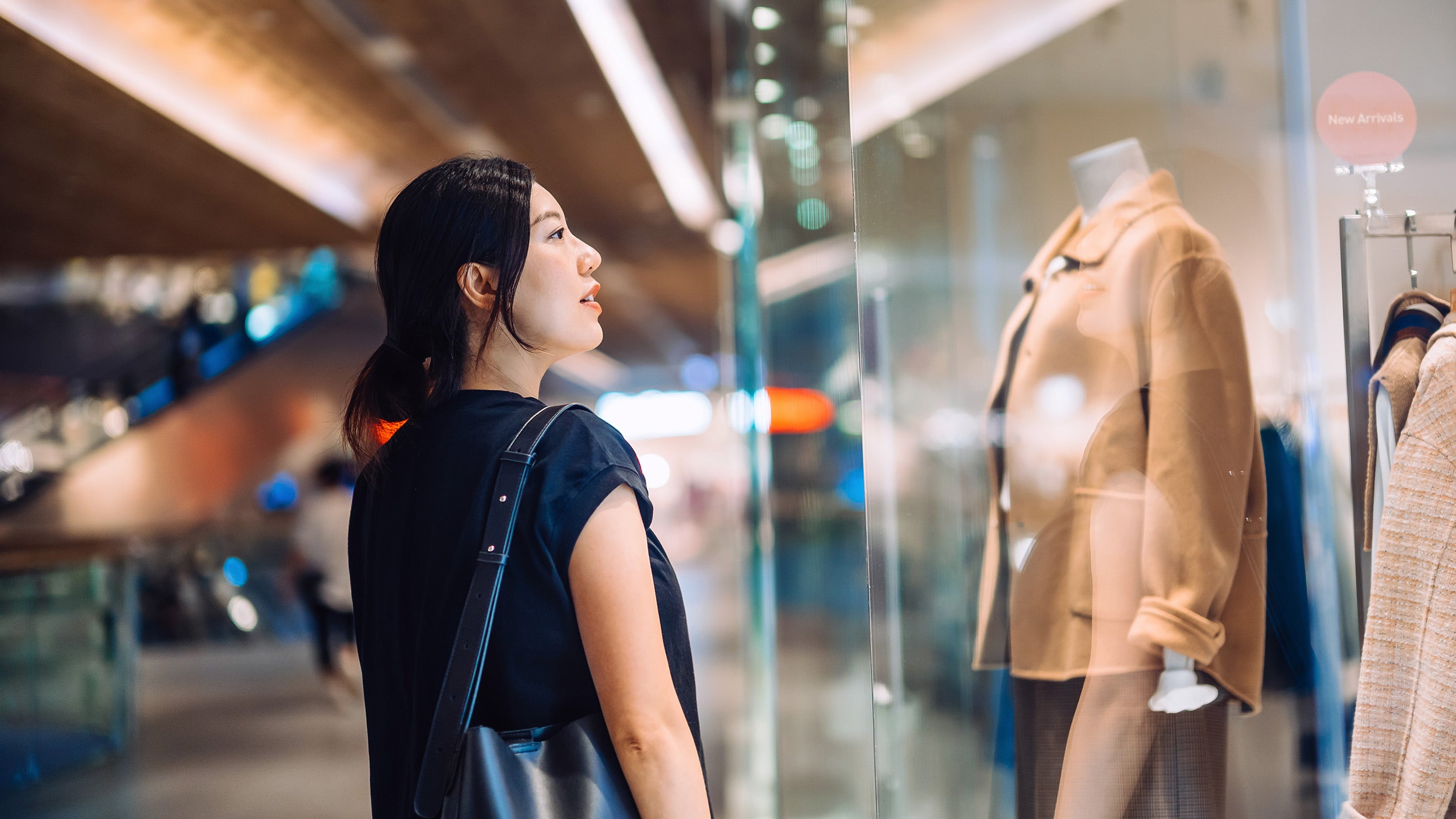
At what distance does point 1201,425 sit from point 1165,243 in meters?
0.33

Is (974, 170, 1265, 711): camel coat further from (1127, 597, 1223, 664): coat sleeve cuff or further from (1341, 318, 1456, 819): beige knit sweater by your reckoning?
(1341, 318, 1456, 819): beige knit sweater

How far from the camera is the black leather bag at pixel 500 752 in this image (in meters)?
0.97

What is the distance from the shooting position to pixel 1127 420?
1880mm

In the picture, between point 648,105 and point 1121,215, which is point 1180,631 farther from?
point 648,105

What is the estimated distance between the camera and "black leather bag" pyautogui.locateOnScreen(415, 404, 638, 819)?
97 centimetres

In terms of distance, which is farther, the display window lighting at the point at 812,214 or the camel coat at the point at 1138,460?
the display window lighting at the point at 812,214

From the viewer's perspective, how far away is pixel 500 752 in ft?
3.22

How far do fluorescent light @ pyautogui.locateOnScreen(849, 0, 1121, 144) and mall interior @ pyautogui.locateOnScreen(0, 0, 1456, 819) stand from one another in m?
0.01

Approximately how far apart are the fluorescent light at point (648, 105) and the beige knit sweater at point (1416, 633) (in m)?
5.53

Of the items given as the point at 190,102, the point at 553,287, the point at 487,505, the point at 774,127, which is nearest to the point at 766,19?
the point at 774,127

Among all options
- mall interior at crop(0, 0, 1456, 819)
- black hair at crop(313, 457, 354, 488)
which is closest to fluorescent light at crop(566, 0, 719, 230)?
mall interior at crop(0, 0, 1456, 819)

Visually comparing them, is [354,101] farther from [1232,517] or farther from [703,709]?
[1232,517]

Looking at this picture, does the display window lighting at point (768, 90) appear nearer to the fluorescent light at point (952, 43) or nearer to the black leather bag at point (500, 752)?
the fluorescent light at point (952, 43)

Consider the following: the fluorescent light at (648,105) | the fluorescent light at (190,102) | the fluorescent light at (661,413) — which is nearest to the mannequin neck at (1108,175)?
the fluorescent light at (648,105)
